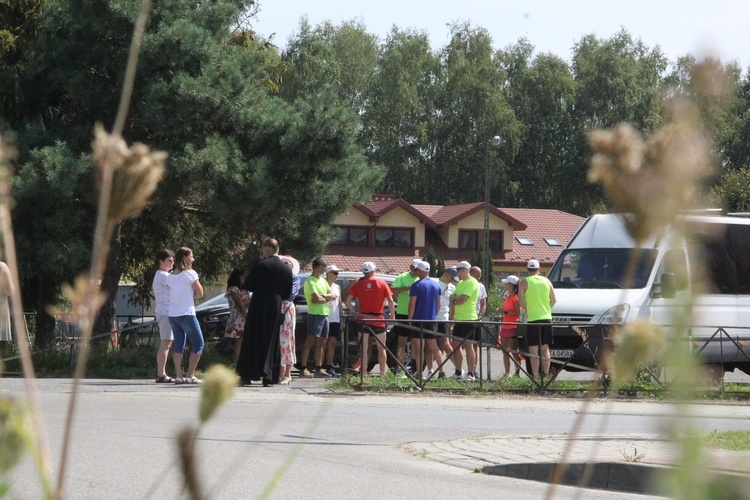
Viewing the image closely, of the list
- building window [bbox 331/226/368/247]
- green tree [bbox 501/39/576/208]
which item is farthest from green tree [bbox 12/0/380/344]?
green tree [bbox 501/39/576/208]

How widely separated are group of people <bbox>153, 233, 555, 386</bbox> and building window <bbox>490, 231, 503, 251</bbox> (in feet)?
157

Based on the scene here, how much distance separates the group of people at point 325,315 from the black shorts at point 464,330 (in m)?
0.01

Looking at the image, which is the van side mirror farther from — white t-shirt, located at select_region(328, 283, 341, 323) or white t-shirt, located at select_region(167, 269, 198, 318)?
white t-shirt, located at select_region(328, 283, 341, 323)

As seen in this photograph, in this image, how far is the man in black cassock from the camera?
14609mm

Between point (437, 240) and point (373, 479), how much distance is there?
60.3 m

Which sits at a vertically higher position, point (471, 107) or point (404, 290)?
point (471, 107)

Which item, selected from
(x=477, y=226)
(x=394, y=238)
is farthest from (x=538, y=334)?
(x=477, y=226)

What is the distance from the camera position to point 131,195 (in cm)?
71

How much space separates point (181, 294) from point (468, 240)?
53608 mm

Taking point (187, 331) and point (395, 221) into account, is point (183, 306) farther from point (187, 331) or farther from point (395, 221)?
point (395, 221)

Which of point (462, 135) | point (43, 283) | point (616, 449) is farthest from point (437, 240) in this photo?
point (616, 449)

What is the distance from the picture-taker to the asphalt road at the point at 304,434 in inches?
277

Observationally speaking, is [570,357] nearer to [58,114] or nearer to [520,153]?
[58,114]

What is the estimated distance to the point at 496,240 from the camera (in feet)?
221
